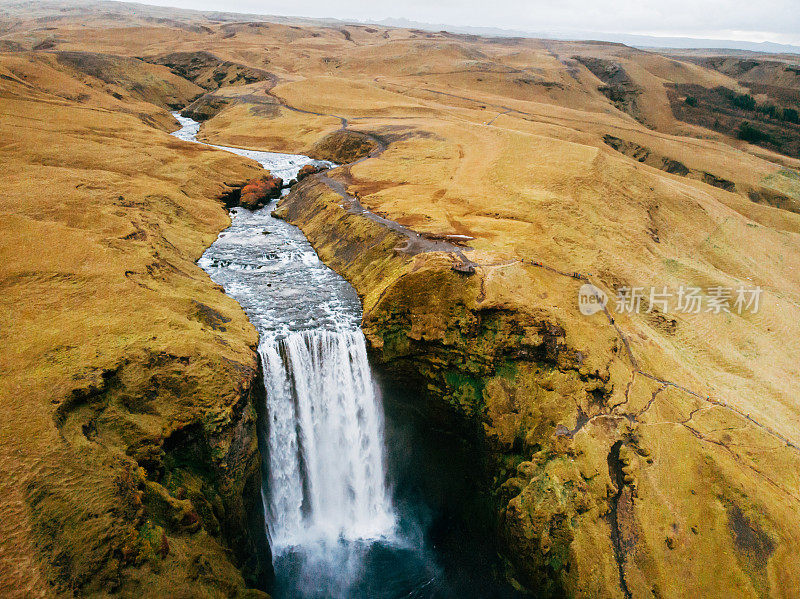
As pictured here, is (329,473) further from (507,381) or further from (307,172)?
(307,172)

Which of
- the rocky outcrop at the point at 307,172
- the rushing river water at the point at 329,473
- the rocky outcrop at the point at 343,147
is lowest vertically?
the rushing river water at the point at 329,473

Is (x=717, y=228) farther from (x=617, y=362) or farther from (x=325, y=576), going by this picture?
(x=325, y=576)

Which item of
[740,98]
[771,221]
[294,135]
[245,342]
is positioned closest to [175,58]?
[294,135]

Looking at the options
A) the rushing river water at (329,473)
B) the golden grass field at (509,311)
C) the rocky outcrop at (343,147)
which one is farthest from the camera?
the rocky outcrop at (343,147)

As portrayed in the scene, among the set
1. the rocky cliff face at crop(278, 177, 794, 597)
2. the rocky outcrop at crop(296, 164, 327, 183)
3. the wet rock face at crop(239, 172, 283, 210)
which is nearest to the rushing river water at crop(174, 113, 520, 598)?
the rocky cliff face at crop(278, 177, 794, 597)

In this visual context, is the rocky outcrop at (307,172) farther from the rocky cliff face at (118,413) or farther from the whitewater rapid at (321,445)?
the whitewater rapid at (321,445)

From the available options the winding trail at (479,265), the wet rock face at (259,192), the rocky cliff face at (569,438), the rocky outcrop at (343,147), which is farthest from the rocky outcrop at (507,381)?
the rocky outcrop at (343,147)
